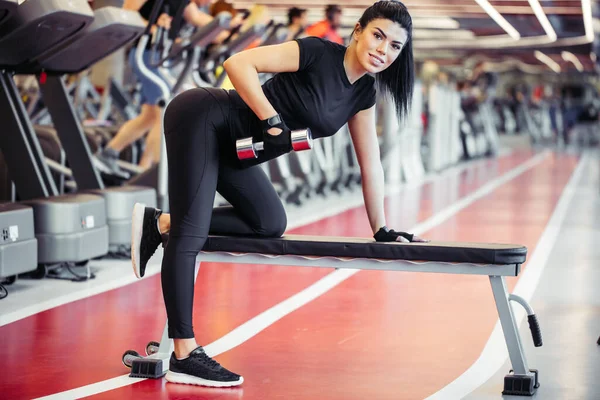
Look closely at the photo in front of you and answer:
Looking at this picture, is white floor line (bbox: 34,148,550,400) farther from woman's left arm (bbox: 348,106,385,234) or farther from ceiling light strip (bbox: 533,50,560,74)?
ceiling light strip (bbox: 533,50,560,74)

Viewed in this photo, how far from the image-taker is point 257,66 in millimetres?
2988

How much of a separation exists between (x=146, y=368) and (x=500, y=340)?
139cm

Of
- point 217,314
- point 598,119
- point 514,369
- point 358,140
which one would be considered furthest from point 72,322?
point 598,119

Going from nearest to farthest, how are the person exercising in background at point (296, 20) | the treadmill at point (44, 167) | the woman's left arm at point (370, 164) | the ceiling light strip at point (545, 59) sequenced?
the woman's left arm at point (370, 164) → the treadmill at point (44, 167) → the person exercising in background at point (296, 20) → the ceiling light strip at point (545, 59)

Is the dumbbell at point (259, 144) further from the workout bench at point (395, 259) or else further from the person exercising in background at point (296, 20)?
the person exercising in background at point (296, 20)

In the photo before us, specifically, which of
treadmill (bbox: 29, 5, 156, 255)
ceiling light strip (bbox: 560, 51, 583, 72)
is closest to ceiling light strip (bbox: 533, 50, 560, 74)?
ceiling light strip (bbox: 560, 51, 583, 72)

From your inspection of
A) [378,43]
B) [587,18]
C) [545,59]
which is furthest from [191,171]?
[545,59]

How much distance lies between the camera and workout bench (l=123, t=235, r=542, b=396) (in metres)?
2.94

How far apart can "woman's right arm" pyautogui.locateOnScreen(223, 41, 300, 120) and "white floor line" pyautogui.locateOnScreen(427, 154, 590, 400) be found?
3.33ft

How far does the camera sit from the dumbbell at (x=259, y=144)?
115 inches

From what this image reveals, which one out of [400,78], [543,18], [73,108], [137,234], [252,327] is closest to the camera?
[400,78]

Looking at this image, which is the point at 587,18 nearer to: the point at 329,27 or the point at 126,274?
the point at 329,27

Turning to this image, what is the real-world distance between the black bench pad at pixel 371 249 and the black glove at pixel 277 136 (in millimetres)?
329

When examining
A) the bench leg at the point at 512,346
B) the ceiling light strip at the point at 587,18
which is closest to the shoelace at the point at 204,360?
the bench leg at the point at 512,346
